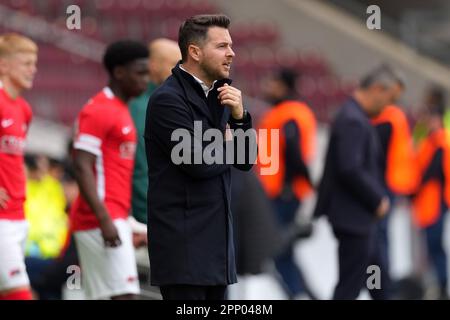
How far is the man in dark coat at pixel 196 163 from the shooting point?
6160 millimetres

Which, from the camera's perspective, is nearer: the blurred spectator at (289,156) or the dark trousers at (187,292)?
the dark trousers at (187,292)

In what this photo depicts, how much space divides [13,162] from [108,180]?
60 centimetres

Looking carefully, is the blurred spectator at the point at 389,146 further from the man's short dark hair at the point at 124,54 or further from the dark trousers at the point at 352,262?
the man's short dark hair at the point at 124,54

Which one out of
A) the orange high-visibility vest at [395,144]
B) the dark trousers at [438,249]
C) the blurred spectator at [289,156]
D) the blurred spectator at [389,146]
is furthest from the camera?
the dark trousers at [438,249]

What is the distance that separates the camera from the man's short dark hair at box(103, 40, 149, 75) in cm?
827

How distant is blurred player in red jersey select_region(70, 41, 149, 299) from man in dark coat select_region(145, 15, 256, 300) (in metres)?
1.63

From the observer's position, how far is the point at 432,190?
13.4 meters

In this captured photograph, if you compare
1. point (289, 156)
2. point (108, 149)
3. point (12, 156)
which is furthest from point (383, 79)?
point (12, 156)

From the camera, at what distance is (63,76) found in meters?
17.7

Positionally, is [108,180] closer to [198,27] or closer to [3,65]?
[3,65]

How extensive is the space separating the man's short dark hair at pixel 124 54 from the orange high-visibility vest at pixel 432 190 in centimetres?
563

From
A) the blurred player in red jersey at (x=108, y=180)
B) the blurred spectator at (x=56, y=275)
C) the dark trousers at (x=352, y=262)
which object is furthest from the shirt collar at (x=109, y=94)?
the dark trousers at (x=352, y=262)
